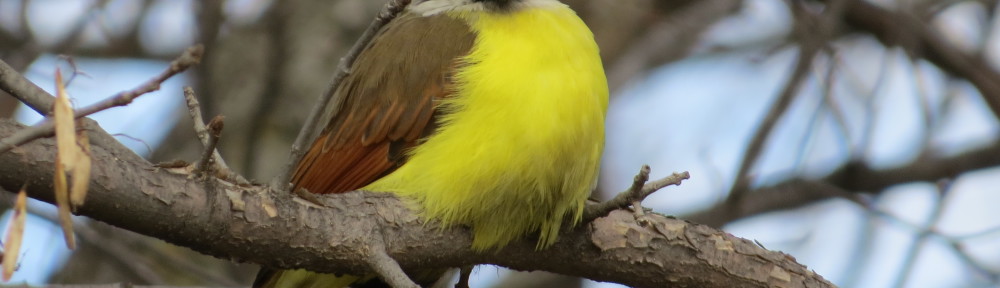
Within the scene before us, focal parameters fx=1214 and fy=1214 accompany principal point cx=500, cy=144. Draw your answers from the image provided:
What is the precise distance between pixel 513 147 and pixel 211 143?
1282 mm

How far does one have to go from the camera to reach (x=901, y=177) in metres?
6.78

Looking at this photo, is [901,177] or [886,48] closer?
[901,177]

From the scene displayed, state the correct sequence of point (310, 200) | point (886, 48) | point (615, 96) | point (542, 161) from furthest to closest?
point (615, 96) → point (886, 48) → point (542, 161) → point (310, 200)

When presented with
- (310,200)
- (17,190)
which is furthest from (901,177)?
(17,190)

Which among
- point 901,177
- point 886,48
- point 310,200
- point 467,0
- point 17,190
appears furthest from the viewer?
point 886,48

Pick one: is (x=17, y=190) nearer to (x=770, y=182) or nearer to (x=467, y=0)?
(x=467, y=0)

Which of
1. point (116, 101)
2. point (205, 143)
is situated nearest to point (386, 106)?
point (205, 143)

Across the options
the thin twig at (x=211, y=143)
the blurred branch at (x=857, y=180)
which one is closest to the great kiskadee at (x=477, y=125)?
the thin twig at (x=211, y=143)

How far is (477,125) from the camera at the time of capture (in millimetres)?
3998

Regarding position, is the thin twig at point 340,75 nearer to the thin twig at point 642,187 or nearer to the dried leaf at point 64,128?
the thin twig at point 642,187

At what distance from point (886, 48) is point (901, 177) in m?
0.97

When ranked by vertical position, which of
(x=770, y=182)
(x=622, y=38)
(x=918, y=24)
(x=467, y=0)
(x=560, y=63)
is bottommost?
(x=560, y=63)

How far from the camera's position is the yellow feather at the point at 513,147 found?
3.90 m

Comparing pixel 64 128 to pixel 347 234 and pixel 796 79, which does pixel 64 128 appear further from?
pixel 796 79
